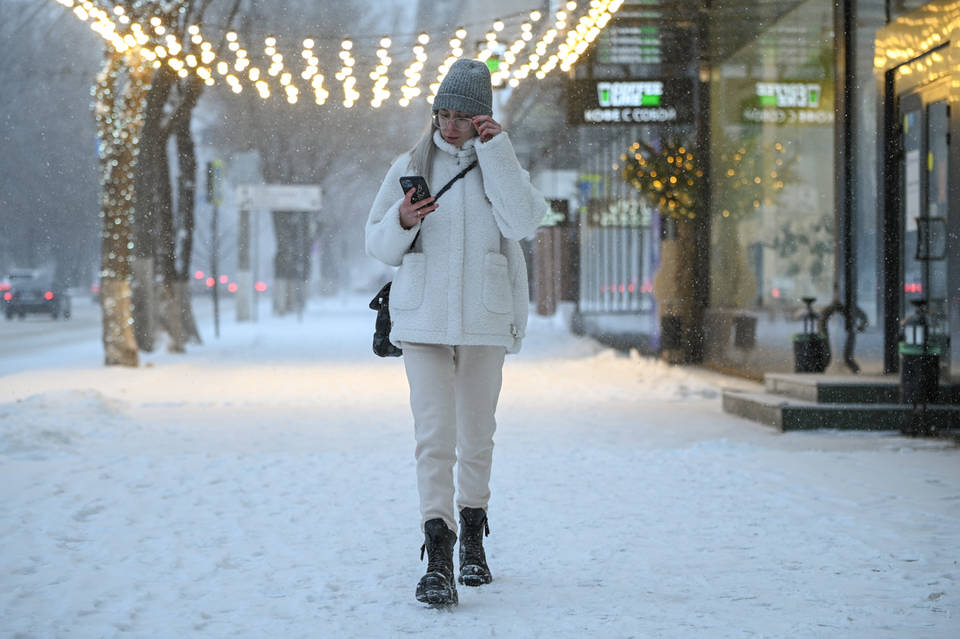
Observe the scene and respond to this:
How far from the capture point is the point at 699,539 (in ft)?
19.4

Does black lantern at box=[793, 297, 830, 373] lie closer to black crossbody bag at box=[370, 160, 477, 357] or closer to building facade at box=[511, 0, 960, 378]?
building facade at box=[511, 0, 960, 378]

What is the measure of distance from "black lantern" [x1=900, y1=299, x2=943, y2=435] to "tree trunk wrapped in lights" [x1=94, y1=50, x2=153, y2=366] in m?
11.0

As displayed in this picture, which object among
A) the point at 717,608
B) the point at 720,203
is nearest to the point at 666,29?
the point at 720,203

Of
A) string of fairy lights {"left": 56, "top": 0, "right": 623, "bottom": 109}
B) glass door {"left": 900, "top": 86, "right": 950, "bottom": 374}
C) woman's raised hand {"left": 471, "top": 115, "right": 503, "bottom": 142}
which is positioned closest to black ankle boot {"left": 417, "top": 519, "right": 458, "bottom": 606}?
woman's raised hand {"left": 471, "top": 115, "right": 503, "bottom": 142}

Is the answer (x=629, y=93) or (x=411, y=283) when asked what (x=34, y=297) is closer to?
(x=629, y=93)

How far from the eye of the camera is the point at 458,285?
15.8 feet

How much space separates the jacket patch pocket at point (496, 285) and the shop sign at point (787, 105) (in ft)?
31.1

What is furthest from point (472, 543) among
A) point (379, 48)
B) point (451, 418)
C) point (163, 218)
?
point (163, 218)

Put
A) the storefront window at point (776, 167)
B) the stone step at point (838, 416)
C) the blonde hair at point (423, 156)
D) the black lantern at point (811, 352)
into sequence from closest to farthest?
the blonde hair at point (423, 156) → the stone step at point (838, 416) → the black lantern at point (811, 352) → the storefront window at point (776, 167)

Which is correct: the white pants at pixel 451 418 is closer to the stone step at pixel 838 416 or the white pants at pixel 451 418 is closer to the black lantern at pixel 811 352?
the stone step at pixel 838 416

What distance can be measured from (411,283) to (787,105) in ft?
36.9

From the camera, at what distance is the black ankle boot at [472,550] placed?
4.96 m

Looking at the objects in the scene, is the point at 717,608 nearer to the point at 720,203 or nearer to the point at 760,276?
the point at 760,276

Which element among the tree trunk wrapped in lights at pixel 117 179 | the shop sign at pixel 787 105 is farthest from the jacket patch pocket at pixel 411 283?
the tree trunk wrapped in lights at pixel 117 179
